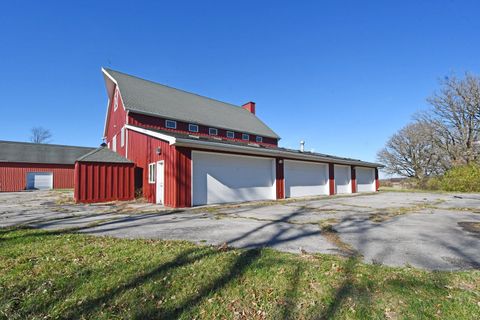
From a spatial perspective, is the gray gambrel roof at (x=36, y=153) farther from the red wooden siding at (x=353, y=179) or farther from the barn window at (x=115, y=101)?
the red wooden siding at (x=353, y=179)

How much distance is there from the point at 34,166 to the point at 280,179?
2411 centimetres

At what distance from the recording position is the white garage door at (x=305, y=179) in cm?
1437

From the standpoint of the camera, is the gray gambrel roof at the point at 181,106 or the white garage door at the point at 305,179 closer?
the white garage door at the point at 305,179

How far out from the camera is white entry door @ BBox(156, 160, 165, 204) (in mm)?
10445

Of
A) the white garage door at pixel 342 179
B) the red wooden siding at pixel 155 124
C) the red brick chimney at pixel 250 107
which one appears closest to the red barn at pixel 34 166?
the red wooden siding at pixel 155 124

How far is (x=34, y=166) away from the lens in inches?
907

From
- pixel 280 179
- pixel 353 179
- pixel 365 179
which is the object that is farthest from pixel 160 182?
pixel 365 179

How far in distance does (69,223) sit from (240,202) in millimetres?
7015

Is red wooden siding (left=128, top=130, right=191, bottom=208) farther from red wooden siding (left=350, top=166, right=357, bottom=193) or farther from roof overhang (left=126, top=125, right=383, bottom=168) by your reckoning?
red wooden siding (left=350, top=166, right=357, bottom=193)

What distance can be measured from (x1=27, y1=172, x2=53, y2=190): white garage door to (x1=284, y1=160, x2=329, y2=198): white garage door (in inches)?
930

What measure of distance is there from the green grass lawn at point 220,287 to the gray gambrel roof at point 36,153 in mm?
25305

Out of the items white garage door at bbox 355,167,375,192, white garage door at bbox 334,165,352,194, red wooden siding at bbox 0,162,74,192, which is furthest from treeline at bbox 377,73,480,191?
red wooden siding at bbox 0,162,74,192

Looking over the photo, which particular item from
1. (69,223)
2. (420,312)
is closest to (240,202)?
(69,223)

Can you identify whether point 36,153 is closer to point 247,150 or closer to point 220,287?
point 247,150
